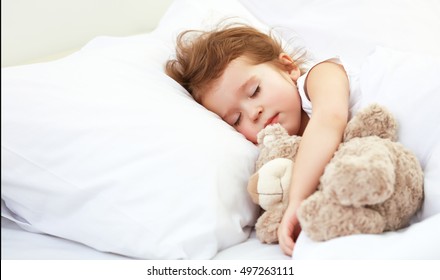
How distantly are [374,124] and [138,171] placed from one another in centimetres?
36

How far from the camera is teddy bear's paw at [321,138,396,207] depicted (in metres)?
0.58

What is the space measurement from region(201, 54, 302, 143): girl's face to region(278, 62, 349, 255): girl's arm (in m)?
0.05

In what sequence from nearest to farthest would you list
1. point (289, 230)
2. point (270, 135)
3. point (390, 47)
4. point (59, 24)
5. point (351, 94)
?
point (289, 230) → point (270, 135) → point (351, 94) → point (59, 24) → point (390, 47)

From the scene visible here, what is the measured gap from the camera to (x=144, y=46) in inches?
41.0

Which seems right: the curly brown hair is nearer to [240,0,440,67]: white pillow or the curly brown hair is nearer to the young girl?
the young girl

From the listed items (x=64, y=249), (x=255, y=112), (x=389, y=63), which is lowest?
(x=64, y=249)

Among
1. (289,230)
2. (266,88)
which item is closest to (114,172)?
(289,230)

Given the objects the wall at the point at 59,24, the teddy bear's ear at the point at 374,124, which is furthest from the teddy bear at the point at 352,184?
the wall at the point at 59,24

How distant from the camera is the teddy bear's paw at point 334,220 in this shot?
0.62 metres

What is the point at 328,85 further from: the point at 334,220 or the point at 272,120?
the point at 334,220

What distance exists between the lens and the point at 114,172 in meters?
0.71

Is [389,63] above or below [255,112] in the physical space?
above

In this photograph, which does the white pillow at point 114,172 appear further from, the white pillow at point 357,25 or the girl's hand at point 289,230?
the white pillow at point 357,25

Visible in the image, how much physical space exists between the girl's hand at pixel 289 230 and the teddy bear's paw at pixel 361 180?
107mm
